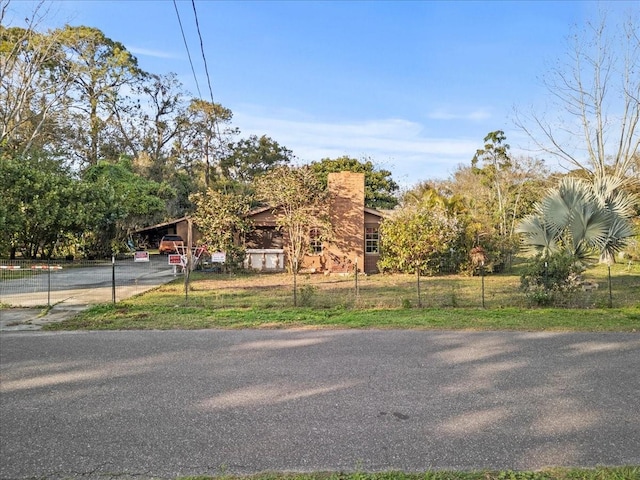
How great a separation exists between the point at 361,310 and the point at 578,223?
6.21 m

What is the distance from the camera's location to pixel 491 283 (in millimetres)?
16531

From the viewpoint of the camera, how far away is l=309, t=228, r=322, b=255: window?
2022 cm

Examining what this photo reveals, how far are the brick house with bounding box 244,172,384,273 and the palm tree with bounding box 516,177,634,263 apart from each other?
863 cm

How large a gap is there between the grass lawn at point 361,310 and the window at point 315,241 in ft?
18.4

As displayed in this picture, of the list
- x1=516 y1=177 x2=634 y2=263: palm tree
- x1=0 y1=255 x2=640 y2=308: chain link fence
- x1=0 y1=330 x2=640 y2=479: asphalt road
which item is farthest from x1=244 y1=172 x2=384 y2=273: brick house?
x1=0 y1=330 x2=640 y2=479: asphalt road

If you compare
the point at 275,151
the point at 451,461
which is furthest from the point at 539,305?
the point at 275,151

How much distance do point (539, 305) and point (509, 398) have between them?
21.7 ft

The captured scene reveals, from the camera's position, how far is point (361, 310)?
10.2 m

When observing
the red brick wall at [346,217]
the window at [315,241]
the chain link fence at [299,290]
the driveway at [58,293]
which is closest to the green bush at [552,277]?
the chain link fence at [299,290]

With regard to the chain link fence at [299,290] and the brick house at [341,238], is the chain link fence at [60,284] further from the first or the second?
the brick house at [341,238]

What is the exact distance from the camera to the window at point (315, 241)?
2022 cm

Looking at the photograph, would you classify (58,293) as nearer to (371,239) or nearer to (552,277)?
(371,239)

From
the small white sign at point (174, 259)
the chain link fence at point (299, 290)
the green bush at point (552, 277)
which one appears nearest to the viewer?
the green bush at point (552, 277)

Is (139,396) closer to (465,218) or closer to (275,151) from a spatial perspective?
(465,218)
